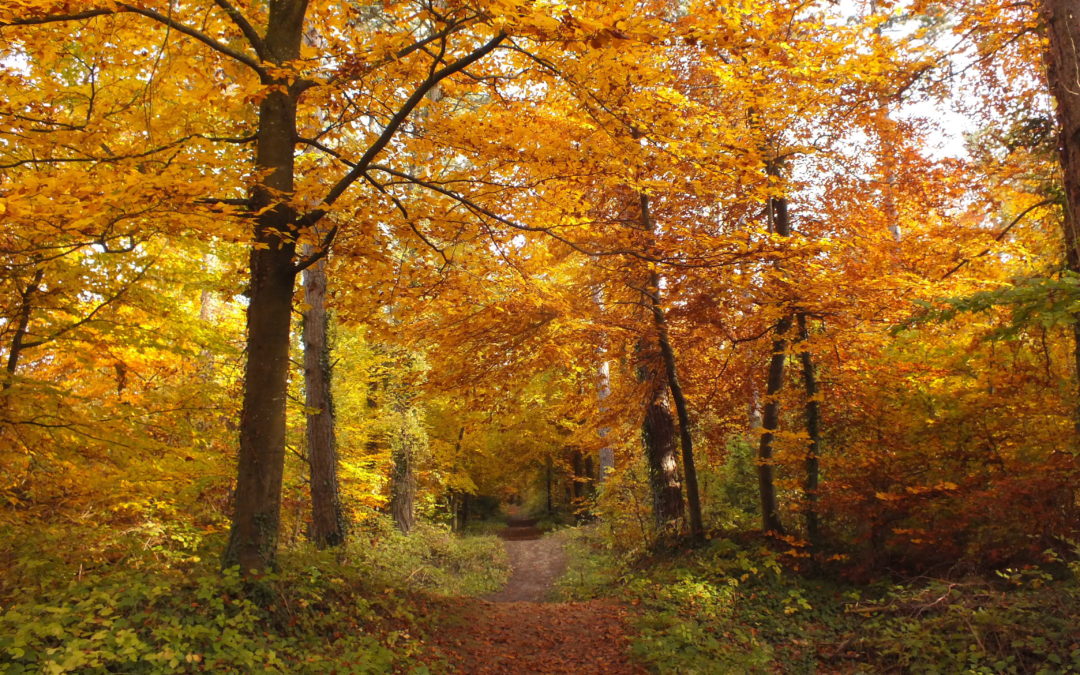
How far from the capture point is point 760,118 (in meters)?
7.71

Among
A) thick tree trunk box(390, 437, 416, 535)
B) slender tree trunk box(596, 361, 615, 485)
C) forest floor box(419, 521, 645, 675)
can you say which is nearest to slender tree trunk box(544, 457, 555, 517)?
slender tree trunk box(596, 361, 615, 485)

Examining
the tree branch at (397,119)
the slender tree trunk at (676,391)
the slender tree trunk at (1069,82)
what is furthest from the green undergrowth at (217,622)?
the slender tree trunk at (1069,82)

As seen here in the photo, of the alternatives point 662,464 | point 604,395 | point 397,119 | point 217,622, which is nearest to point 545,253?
point 397,119

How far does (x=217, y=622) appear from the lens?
4.75 metres

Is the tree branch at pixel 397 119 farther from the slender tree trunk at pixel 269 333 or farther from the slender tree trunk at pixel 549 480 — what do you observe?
the slender tree trunk at pixel 549 480

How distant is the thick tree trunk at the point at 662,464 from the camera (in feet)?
37.0

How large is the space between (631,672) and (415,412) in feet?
37.3

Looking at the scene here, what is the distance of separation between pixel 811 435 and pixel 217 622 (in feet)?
26.7

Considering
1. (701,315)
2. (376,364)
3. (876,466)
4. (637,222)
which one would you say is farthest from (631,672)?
(376,364)

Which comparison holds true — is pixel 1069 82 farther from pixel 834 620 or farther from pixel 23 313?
pixel 23 313

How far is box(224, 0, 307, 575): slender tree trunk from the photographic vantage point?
563cm

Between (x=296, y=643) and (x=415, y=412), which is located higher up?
(x=415, y=412)

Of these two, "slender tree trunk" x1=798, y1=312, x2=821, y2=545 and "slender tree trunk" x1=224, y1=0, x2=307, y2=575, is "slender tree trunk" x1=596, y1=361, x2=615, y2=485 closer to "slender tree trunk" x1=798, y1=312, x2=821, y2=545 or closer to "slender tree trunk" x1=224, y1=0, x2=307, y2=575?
"slender tree trunk" x1=798, y1=312, x2=821, y2=545

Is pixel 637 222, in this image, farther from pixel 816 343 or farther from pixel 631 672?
pixel 631 672
